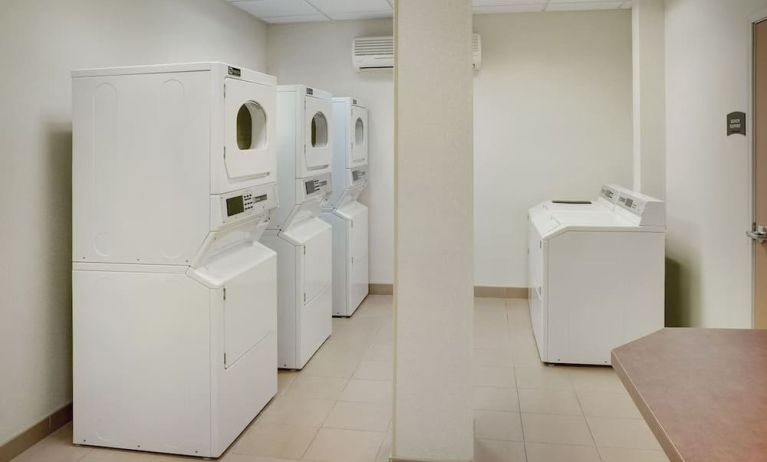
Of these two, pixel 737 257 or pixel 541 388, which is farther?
pixel 541 388

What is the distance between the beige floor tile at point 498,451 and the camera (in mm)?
3055

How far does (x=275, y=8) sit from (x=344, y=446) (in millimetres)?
3970

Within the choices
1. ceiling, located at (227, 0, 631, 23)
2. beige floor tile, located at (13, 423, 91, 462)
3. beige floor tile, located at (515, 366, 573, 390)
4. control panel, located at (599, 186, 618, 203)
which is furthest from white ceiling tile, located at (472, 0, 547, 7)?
beige floor tile, located at (13, 423, 91, 462)

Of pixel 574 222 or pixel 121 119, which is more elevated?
pixel 121 119

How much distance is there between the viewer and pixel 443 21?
2701 millimetres

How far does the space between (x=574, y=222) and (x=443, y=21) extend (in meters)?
2.14

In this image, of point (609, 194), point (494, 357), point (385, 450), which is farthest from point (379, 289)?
point (385, 450)

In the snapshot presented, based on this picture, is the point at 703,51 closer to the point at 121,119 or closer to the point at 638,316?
the point at 638,316

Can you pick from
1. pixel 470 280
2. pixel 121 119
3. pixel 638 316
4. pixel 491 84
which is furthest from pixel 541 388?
pixel 491 84

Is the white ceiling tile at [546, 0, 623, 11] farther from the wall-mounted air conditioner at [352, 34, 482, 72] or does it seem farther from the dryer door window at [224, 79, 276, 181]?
the dryer door window at [224, 79, 276, 181]

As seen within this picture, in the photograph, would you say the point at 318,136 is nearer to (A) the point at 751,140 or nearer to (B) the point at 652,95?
(B) the point at 652,95

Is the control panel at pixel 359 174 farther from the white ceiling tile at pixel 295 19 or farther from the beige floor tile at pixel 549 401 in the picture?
the beige floor tile at pixel 549 401

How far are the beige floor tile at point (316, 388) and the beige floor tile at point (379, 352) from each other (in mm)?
466

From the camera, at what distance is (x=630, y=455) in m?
3.06
